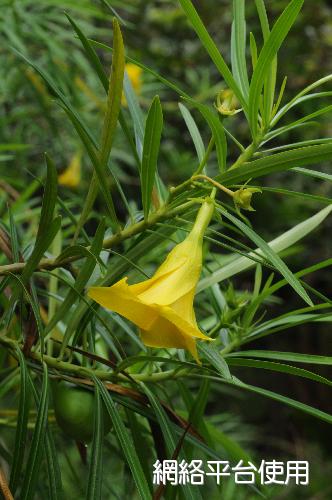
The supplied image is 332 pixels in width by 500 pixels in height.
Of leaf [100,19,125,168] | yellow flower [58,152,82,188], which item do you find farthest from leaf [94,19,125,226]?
yellow flower [58,152,82,188]

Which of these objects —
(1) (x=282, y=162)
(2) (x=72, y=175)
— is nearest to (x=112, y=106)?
(1) (x=282, y=162)

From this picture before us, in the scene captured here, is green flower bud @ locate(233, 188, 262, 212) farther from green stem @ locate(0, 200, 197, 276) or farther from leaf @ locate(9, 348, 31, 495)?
leaf @ locate(9, 348, 31, 495)

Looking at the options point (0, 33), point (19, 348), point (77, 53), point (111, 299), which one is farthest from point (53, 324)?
point (77, 53)

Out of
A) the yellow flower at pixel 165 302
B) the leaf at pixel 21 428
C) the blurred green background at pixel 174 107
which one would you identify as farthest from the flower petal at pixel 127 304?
the blurred green background at pixel 174 107

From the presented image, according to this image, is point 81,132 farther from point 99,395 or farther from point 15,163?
point 15,163

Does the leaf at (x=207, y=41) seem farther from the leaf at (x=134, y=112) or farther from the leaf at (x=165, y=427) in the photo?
the leaf at (x=165, y=427)

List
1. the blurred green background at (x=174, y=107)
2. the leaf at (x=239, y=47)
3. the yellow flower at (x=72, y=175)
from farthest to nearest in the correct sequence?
1. the yellow flower at (x=72, y=175)
2. the blurred green background at (x=174, y=107)
3. the leaf at (x=239, y=47)

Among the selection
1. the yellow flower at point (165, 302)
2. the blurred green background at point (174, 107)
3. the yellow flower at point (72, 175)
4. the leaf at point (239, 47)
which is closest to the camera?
the yellow flower at point (165, 302)

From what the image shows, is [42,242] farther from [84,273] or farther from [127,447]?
[127,447]
